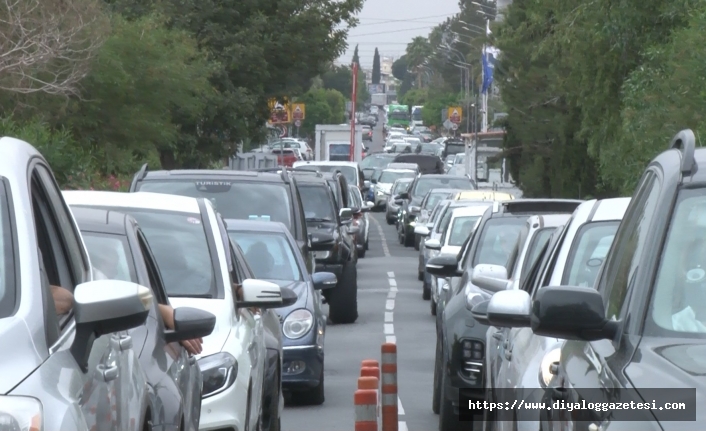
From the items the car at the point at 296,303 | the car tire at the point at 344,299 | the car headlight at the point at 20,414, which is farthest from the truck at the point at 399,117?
the car headlight at the point at 20,414

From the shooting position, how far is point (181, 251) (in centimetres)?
861

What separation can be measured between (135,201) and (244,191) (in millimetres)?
5470

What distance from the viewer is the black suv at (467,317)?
1021 cm

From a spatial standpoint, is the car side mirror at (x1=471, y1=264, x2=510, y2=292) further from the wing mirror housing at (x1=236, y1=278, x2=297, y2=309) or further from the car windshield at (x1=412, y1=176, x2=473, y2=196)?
the car windshield at (x1=412, y1=176, x2=473, y2=196)

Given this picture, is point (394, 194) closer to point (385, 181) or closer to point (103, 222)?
point (385, 181)

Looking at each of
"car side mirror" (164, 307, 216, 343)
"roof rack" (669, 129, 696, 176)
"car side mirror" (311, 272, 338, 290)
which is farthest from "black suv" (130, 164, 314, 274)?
"roof rack" (669, 129, 696, 176)

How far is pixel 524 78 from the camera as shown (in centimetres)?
3784

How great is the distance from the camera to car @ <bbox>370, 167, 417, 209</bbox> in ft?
177

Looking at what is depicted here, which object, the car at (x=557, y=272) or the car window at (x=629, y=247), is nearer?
the car window at (x=629, y=247)

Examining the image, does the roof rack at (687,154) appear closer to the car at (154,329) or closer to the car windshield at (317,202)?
the car at (154,329)

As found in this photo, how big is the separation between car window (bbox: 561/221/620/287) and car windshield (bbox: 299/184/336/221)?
1420cm

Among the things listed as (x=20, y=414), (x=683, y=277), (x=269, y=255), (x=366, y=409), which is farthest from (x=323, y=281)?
(x=20, y=414)

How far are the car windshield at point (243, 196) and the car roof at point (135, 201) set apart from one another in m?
4.87

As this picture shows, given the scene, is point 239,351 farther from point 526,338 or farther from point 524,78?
point 524,78
